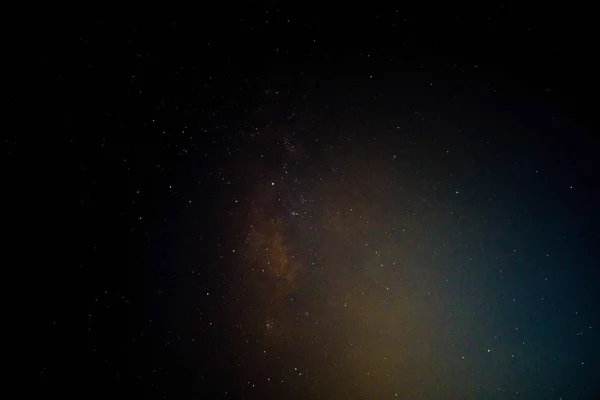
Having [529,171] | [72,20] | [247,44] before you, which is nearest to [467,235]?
[529,171]

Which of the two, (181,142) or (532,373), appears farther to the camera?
(532,373)

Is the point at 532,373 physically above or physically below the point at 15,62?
below

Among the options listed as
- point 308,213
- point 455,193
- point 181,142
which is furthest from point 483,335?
point 181,142

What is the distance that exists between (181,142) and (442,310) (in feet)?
2.36

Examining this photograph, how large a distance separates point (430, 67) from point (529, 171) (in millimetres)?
353

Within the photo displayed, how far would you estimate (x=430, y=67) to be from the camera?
2.82 ft

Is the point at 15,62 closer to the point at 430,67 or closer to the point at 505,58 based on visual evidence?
the point at 430,67

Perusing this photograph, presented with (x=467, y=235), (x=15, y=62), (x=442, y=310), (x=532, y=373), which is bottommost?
(x=532, y=373)

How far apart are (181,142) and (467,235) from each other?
0.69 meters

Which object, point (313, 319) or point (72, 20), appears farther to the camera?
point (313, 319)

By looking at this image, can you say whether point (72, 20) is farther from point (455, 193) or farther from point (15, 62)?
point (455, 193)

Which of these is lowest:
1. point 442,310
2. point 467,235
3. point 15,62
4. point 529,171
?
point 442,310

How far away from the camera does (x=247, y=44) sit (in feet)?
2.68

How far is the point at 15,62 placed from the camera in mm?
799
